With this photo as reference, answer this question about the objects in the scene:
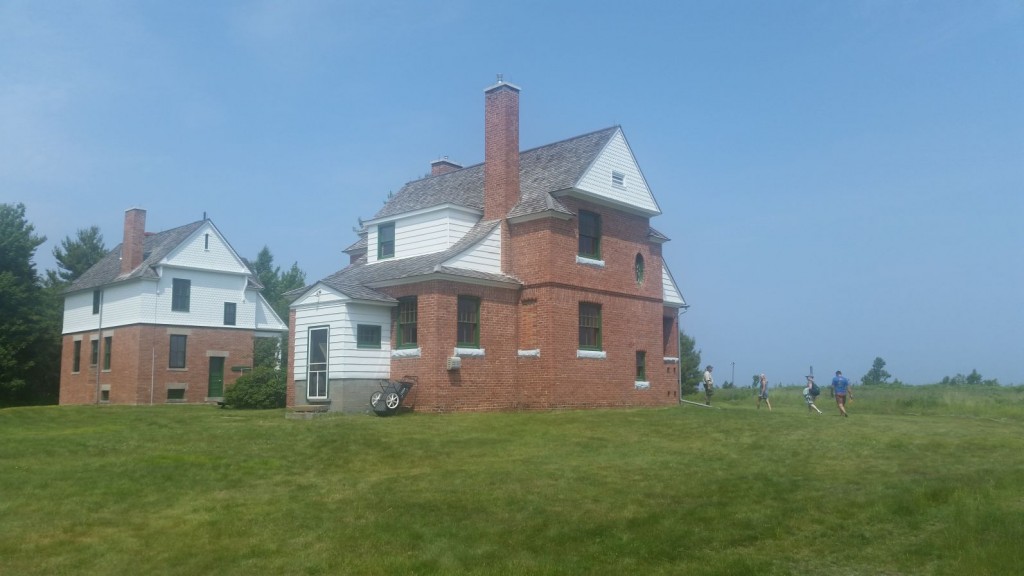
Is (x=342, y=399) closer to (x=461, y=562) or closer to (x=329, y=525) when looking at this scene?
(x=329, y=525)

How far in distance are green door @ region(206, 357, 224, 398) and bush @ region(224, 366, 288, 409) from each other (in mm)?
10503

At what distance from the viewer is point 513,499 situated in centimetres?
1313

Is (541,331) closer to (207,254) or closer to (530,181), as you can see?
(530,181)

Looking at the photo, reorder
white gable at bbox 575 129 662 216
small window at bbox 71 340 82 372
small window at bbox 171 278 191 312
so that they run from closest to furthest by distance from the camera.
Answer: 1. white gable at bbox 575 129 662 216
2. small window at bbox 171 278 191 312
3. small window at bbox 71 340 82 372

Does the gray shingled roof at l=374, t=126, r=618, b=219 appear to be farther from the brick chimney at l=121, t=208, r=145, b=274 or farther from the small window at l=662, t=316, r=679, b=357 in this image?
the brick chimney at l=121, t=208, r=145, b=274

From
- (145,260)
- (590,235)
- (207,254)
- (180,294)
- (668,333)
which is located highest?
(207,254)

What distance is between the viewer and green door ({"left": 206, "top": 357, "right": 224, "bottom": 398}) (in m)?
43.8

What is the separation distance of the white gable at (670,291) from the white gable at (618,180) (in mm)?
5881

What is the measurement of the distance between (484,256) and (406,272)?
8.43ft

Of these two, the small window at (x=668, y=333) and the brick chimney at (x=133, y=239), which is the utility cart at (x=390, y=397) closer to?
the small window at (x=668, y=333)

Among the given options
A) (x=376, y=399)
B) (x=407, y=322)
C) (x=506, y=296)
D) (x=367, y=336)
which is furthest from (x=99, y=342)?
(x=506, y=296)

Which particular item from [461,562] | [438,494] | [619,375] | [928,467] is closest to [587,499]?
[438,494]

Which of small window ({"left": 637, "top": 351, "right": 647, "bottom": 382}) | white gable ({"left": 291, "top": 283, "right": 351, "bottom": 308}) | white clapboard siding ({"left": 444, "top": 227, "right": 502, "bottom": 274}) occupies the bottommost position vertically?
small window ({"left": 637, "top": 351, "right": 647, "bottom": 382})

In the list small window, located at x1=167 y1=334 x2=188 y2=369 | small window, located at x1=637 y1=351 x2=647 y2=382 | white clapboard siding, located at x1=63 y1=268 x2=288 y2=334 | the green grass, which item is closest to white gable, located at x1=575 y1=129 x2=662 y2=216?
small window, located at x1=637 y1=351 x2=647 y2=382
